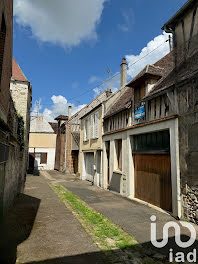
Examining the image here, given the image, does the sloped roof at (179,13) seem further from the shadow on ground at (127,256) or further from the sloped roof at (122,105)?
the shadow on ground at (127,256)

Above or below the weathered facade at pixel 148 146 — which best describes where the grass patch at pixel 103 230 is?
below

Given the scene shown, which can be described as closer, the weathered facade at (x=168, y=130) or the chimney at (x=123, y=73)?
the weathered facade at (x=168, y=130)

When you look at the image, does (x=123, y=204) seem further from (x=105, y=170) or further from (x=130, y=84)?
(x=130, y=84)

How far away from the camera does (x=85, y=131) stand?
16.5m

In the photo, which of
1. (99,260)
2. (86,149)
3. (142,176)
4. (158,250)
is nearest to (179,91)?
(142,176)

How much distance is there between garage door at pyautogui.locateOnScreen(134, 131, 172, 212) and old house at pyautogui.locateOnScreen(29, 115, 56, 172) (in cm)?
1921

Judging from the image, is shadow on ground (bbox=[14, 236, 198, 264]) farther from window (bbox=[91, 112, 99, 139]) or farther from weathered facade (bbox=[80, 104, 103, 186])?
window (bbox=[91, 112, 99, 139])

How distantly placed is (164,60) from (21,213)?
9.20m

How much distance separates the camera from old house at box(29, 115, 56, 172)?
25869mm

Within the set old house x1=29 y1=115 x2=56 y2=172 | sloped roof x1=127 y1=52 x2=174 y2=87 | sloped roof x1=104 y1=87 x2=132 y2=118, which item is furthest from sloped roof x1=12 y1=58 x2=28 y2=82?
old house x1=29 y1=115 x2=56 y2=172

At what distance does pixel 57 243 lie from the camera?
421cm

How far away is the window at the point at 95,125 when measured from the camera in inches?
539

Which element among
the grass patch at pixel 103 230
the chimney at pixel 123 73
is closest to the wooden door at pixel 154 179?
the grass patch at pixel 103 230

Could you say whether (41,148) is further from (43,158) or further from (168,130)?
(168,130)
